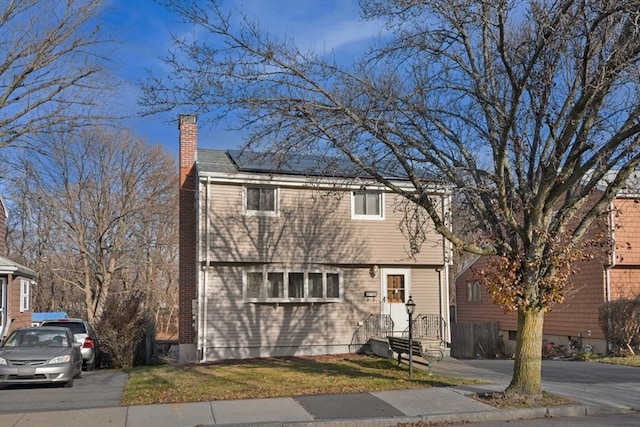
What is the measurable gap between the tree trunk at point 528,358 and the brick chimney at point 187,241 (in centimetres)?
1131

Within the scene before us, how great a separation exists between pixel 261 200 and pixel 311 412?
10.4 m

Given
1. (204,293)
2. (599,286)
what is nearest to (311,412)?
(204,293)

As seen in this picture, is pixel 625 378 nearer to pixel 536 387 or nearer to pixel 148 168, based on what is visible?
pixel 536 387

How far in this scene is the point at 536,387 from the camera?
34.9 ft

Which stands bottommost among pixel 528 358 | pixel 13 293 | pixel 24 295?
pixel 528 358

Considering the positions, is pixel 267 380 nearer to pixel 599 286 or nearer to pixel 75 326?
pixel 75 326

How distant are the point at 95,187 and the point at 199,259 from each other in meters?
19.6

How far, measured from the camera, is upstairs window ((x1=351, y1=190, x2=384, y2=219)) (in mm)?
20328

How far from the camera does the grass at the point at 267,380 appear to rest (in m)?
11.5

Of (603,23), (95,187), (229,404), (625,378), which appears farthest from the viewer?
(95,187)

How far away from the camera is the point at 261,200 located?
19.5 metres

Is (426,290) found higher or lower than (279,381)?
higher

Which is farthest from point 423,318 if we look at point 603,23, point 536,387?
point 603,23

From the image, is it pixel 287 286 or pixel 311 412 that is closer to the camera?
pixel 311 412
